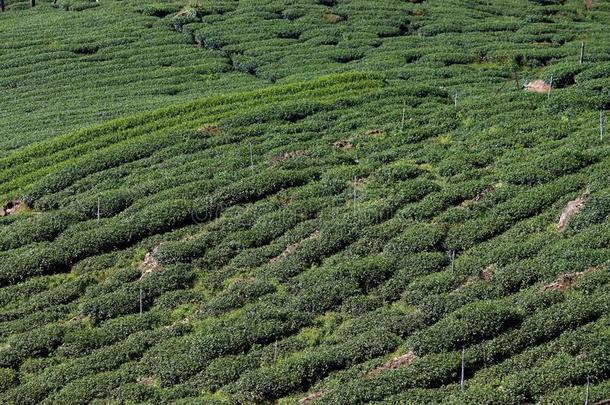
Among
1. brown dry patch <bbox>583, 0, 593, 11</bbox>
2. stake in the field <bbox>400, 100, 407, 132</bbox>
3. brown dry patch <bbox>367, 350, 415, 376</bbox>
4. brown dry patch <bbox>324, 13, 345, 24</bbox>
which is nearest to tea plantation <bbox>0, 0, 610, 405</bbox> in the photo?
brown dry patch <bbox>367, 350, 415, 376</bbox>

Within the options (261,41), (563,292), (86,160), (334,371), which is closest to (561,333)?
(563,292)

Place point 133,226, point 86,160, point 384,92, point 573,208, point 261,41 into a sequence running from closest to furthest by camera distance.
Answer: point 573,208 < point 133,226 < point 86,160 < point 384,92 < point 261,41

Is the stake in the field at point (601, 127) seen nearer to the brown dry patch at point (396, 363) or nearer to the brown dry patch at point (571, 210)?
the brown dry patch at point (571, 210)

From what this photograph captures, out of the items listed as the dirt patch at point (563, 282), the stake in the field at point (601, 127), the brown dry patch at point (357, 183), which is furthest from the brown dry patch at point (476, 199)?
the dirt patch at point (563, 282)

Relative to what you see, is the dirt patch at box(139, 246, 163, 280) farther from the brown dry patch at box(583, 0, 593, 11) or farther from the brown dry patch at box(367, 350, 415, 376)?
the brown dry patch at box(583, 0, 593, 11)

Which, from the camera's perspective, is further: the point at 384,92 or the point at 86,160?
the point at 384,92

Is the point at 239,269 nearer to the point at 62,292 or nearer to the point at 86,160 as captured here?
the point at 62,292
